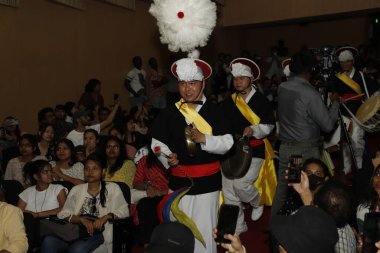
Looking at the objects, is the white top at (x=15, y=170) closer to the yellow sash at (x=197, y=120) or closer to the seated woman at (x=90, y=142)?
the seated woman at (x=90, y=142)

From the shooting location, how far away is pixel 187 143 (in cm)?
388

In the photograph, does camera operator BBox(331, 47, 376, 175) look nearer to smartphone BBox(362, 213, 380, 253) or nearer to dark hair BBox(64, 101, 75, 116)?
dark hair BBox(64, 101, 75, 116)

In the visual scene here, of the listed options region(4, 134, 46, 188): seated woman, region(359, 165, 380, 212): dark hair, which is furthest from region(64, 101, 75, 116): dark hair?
region(359, 165, 380, 212): dark hair

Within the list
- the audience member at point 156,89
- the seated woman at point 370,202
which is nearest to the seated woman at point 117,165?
the seated woman at point 370,202

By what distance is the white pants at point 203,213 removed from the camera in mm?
3990

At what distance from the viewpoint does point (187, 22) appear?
427 centimetres

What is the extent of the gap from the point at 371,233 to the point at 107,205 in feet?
7.97

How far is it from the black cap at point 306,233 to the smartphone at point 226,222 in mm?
221

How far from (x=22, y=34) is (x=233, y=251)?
6.72 meters

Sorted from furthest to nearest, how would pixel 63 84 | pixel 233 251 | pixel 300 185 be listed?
pixel 63 84, pixel 300 185, pixel 233 251

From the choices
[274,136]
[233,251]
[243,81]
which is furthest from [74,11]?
[233,251]

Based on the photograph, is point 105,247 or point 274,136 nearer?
point 105,247

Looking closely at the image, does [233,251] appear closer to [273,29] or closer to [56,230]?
[56,230]

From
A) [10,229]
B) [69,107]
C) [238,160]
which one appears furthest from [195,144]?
[69,107]
